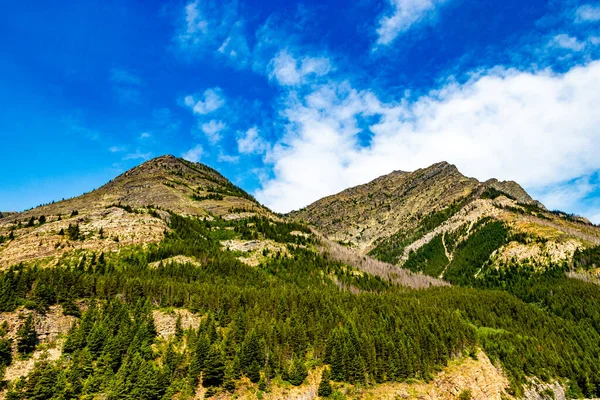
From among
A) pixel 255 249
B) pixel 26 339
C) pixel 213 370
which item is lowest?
pixel 213 370

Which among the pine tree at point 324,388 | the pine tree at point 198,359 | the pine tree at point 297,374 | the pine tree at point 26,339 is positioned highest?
the pine tree at point 26,339

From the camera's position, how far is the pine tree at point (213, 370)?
5334 cm

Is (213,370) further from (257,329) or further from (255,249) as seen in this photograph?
(255,249)

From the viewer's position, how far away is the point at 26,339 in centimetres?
5012

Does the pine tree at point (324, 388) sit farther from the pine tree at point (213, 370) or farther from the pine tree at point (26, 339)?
the pine tree at point (26, 339)

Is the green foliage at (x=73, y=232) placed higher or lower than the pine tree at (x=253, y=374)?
higher

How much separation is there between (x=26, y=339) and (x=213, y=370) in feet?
94.9

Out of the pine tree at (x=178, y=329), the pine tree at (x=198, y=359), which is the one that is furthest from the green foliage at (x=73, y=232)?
the pine tree at (x=198, y=359)

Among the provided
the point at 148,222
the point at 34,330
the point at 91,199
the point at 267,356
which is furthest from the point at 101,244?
the point at 91,199

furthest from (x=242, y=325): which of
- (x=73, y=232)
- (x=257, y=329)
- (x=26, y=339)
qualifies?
(x=73, y=232)

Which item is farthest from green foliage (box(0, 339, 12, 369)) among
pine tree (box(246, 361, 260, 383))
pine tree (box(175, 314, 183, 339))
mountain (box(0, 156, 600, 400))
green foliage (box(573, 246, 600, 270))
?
green foliage (box(573, 246, 600, 270))

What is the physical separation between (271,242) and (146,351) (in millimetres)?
94033

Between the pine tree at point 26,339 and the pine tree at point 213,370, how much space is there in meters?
26.8

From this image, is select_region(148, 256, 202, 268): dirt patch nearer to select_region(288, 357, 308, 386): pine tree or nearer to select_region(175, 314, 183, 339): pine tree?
select_region(175, 314, 183, 339): pine tree
